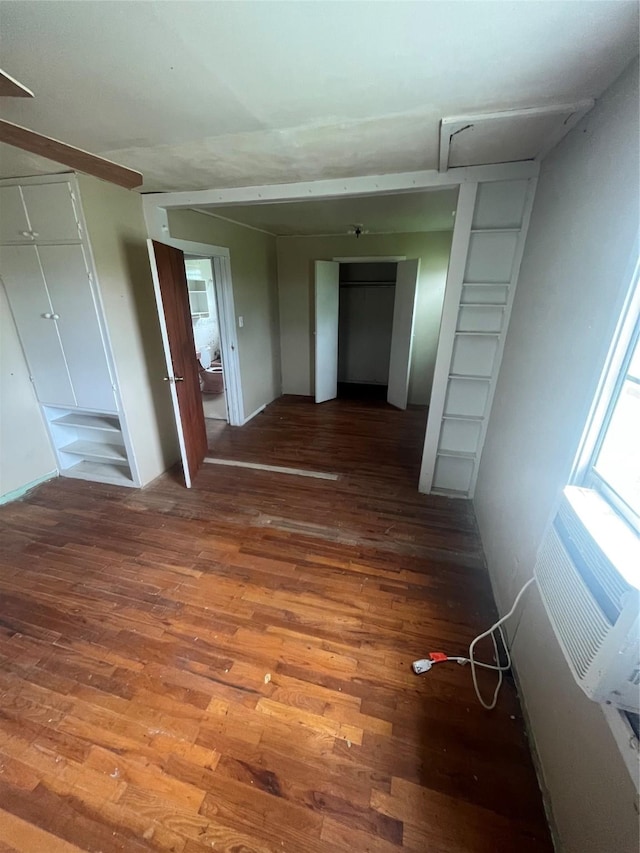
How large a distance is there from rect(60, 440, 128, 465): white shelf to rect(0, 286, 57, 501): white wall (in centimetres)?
22

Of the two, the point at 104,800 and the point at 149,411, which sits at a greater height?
the point at 149,411

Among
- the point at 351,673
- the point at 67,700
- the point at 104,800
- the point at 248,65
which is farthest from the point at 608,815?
the point at 248,65

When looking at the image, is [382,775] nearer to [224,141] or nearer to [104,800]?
[104,800]

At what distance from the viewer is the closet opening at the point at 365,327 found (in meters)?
5.58

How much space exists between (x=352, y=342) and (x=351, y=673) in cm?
523

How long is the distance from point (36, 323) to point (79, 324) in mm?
400

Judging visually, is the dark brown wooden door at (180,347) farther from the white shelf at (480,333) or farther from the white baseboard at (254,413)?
the white shelf at (480,333)

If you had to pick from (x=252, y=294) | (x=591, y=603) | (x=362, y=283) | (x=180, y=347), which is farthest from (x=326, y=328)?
(x=591, y=603)

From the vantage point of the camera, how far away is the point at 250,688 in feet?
4.70

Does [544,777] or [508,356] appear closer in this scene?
[544,777]

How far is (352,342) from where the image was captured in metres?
5.96

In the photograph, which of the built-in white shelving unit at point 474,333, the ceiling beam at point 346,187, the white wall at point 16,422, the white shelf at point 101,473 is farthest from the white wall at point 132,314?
the built-in white shelving unit at point 474,333

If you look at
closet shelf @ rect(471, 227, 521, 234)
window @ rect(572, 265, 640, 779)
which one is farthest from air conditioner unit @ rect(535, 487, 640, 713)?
closet shelf @ rect(471, 227, 521, 234)

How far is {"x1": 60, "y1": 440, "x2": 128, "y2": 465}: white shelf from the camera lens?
299cm
